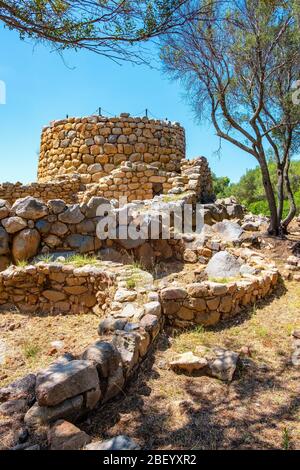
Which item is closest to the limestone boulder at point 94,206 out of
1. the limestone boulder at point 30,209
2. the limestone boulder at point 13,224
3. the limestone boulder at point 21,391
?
the limestone boulder at point 30,209

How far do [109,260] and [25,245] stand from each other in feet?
5.14

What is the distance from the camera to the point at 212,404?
3.06 meters

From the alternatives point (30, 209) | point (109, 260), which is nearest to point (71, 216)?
point (30, 209)

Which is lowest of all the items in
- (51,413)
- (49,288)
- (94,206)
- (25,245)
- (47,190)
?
(51,413)

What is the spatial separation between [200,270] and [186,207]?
2.46 metres

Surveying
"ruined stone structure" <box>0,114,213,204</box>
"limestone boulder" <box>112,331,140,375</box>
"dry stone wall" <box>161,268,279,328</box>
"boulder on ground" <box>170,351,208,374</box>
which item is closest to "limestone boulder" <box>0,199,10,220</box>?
"dry stone wall" <box>161,268,279,328</box>

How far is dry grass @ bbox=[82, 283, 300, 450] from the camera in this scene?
2.56 meters

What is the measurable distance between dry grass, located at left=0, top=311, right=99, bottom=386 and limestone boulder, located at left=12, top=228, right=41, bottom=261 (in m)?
1.09

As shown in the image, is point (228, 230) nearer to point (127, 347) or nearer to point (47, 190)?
point (127, 347)

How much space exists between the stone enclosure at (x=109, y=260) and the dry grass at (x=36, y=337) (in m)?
0.28

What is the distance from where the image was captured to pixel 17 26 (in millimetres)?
3609

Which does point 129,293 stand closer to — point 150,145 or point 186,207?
point 186,207

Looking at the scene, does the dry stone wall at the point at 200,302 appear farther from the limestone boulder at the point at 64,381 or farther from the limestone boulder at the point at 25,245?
the limestone boulder at the point at 25,245
